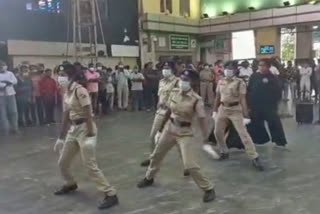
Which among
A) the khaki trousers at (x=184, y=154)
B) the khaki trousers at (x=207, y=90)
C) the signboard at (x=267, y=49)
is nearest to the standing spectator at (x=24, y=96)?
the khaki trousers at (x=207, y=90)

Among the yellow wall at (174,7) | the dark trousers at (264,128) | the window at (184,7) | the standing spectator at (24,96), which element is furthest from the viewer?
the window at (184,7)

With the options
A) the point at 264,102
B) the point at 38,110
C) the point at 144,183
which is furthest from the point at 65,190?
the point at 38,110

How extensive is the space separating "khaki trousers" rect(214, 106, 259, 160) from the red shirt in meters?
6.44

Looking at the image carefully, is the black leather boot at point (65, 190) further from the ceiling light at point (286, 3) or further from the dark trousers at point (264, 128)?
the ceiling light at point (286, 3)

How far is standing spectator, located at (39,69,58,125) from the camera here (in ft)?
39.3

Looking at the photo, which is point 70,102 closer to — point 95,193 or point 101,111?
point 95,193

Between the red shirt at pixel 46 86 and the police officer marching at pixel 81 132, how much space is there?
7.18 meters

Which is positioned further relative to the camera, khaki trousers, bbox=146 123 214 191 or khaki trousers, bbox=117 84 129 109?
khaki trousers, bbox=117 84 129 109

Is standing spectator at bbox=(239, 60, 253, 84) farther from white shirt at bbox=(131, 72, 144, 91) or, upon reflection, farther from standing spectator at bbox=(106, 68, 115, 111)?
standing spectator at bbox=(106, 68, 115, 111)

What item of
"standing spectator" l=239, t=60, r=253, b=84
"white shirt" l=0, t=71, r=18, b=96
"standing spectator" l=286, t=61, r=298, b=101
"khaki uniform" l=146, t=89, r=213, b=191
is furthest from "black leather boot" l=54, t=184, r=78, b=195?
"standing spectator" l=286, t=61, r=298, b=101

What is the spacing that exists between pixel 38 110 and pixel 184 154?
27.4 ft

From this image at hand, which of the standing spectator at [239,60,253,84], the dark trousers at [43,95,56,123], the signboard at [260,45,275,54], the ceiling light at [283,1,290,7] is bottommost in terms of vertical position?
the dark trousers at [43,95,56,123]

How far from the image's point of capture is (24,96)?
11555 mm

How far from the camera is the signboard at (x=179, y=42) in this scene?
21250 mm
